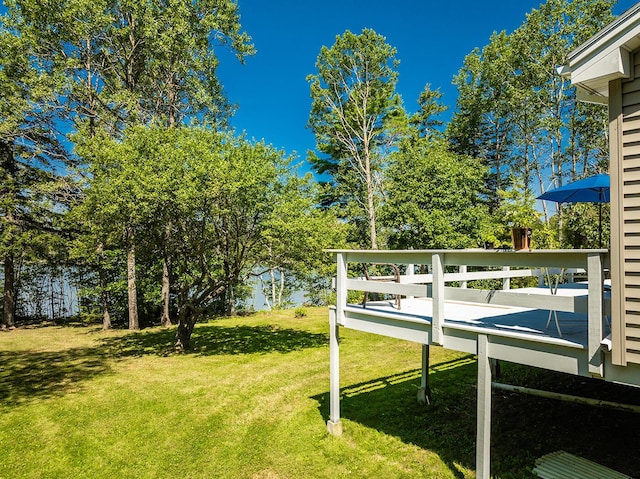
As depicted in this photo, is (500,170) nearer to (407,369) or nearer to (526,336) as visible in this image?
(407,369)

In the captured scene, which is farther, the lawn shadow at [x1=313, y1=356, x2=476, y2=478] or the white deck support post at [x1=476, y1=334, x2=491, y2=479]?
the lawn shadow at [x1=313, y1=356, x2=476, y2=478]

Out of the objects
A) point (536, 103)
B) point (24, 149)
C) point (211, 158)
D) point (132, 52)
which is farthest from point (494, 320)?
point (536, 103)

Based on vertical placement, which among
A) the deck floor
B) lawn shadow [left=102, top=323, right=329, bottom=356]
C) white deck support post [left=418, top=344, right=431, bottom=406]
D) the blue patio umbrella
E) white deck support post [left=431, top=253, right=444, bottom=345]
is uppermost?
the blue patio umbrella

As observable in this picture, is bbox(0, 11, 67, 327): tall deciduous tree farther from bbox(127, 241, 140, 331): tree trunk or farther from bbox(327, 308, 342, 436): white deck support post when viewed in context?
bbox(327, 308, 342, 436): white deck support post

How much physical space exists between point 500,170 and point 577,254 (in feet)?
70.8

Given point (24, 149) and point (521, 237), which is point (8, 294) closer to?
point (24, 149)

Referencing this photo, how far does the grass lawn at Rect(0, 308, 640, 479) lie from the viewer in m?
4.62

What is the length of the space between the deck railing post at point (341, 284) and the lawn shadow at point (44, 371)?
19.2 feet

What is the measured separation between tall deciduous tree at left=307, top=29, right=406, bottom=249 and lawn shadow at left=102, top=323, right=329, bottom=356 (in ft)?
23.9

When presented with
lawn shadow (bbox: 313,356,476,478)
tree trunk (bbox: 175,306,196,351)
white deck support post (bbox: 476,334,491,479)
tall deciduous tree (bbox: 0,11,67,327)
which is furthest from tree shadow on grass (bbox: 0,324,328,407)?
white deck support post (bbox: 476,334,491,479)

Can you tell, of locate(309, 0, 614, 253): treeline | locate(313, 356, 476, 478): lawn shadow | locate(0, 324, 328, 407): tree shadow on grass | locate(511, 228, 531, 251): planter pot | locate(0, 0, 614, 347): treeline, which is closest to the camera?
locate(511, 228, 531, 251): planter pot

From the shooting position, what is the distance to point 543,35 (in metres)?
18.0

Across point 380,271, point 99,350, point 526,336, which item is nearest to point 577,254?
point 526,336

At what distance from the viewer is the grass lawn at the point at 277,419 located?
462 centimetres
